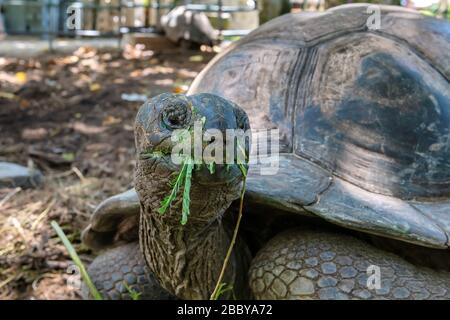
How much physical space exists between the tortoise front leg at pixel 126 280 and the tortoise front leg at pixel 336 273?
527 mm

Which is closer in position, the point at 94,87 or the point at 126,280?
the point at 126,280

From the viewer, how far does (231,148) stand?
1536 mm

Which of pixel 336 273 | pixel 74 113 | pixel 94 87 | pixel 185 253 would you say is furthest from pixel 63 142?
pixel 336 273

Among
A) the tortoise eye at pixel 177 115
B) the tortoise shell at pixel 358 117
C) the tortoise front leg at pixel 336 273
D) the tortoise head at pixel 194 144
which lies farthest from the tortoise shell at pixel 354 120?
the tortoise eye at pixel 177 115

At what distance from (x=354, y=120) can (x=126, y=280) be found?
1.01 m

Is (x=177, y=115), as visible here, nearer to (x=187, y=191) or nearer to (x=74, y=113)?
(x=187, y=191)

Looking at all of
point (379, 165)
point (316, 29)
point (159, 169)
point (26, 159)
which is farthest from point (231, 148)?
point (26, 159)

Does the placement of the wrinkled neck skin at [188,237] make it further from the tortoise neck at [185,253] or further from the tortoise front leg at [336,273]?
the tortoise front leg at [336,273]

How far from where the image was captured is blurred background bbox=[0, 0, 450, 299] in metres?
2.94

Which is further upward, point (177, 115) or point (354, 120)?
point (177, 115)

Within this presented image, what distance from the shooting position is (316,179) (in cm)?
196

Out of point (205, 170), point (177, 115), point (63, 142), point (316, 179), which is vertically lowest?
point (63, 142)

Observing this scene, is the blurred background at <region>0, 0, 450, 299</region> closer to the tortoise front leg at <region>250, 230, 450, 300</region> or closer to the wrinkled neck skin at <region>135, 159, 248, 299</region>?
the wrinkled neck skin at <region>135, 159, 248, 299</region>

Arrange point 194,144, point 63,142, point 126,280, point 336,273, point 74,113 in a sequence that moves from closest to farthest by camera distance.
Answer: point 194,144 < point 336,273 < point 126,280 < point 63,142 < point 74,113
